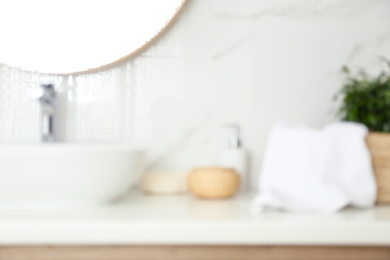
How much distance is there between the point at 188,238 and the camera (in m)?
0.65

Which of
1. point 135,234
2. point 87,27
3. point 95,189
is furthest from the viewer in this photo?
point 87,27

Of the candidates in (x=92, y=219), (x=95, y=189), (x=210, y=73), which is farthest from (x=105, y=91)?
(x=92, y=219)

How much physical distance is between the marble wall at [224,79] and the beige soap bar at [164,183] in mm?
113

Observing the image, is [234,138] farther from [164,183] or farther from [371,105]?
[371,105]

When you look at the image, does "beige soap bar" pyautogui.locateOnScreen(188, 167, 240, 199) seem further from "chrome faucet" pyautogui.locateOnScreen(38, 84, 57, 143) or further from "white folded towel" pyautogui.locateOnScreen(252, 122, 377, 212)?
"chrome faucet" pyautogui.locateOnScreen(38, 84, 57, 143)

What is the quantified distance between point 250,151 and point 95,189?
1.61ft

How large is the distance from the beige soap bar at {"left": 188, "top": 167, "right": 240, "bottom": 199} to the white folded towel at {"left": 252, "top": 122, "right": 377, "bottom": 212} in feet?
0.27

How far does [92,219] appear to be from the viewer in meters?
0.67

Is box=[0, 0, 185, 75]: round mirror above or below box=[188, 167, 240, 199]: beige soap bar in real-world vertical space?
above

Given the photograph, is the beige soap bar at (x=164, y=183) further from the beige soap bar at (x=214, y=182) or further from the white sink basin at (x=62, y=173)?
the white sink basin at (x=62, y=173)

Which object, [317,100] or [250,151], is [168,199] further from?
[317,100]

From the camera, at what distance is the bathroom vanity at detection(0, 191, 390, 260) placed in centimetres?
65

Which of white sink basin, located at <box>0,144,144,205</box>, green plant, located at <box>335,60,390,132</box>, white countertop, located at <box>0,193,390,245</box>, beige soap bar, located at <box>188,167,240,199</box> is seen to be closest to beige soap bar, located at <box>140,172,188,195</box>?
beige soap bar, located at <box>188,167,240,199</box>

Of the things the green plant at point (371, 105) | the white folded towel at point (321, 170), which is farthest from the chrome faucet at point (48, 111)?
the green plant at point (371, 105)
